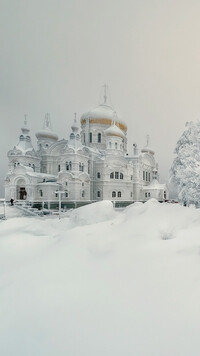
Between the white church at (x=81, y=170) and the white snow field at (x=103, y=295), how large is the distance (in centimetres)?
2302

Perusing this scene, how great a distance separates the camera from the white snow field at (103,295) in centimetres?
299

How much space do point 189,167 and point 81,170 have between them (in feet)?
76.1

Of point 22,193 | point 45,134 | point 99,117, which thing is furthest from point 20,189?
point 99,117

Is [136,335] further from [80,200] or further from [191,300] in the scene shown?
[80,200]

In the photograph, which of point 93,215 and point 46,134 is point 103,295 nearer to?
point 93,215

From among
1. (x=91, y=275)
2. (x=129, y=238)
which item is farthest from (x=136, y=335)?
(x=129, y=238)

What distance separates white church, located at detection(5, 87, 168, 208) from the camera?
100 feet

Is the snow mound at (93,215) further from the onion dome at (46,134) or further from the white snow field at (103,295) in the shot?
the onion dome at (46,134)

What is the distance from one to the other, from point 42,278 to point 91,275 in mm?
1081

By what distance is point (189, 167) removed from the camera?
11656 millimetres

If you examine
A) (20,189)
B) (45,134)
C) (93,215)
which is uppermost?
(45,134)

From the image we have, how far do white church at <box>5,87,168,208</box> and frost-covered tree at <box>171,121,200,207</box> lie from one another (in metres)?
18.4

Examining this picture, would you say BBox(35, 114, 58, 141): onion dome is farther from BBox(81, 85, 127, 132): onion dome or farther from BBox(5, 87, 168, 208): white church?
BBox(81, 85, 127, 132): onion dome

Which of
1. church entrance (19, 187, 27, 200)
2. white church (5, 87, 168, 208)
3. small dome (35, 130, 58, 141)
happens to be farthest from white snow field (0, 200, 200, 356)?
small dome (35, 130, 58, 141)
